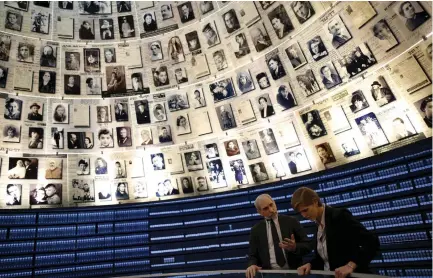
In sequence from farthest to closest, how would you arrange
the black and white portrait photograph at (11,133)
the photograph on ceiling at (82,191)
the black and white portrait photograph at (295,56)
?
the photograph on ceiling at (82,191) < the black and white portrait photograph at (11,133) < the black and white portrait photograph at (295,56)

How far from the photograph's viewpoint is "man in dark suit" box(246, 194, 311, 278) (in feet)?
13.2

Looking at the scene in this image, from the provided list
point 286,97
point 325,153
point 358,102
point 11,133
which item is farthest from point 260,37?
point 11,133

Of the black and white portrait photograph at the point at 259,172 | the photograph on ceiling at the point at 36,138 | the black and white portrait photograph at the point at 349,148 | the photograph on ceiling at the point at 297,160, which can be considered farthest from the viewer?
the photograph on ceiling at the point at 36,138

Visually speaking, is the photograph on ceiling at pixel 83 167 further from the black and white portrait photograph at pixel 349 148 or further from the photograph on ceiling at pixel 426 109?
the photograph on ceiling at pixel 426 109

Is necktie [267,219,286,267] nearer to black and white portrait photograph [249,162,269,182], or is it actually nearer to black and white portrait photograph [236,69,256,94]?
black and white portrait photograph [249,162,269,182]

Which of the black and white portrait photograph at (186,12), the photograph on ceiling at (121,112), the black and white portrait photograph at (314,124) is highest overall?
the black and white portrait photograph at (186,12)

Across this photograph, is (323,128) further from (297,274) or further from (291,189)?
(297,274)

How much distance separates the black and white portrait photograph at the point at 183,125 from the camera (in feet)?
37.1

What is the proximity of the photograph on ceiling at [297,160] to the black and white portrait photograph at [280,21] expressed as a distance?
10.7 feet

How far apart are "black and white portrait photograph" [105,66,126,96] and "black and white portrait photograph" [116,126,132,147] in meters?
1.21

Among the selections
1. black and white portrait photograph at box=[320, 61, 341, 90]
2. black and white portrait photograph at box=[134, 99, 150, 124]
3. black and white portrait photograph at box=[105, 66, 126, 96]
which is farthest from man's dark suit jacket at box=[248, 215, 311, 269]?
black and white portrait photograph at box=[105, 66, 126, 96]

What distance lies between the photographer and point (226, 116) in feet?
35.6

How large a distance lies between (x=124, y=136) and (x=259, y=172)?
4.61m

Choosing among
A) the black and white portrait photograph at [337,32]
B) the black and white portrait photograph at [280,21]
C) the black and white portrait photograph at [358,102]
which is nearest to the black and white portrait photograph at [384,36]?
the black and white portrait photograph at [337,32]
